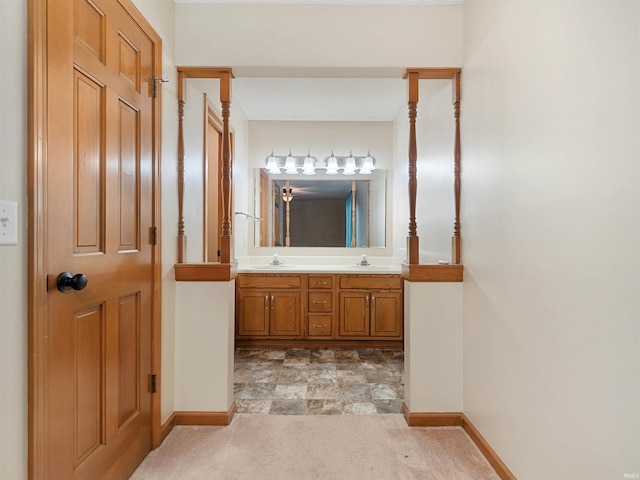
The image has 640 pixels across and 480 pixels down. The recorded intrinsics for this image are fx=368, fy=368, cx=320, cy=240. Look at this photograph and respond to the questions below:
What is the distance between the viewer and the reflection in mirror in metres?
4.29

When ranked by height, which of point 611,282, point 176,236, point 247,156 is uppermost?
point 247,156

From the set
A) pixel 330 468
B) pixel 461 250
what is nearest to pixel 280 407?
pixel 330 468

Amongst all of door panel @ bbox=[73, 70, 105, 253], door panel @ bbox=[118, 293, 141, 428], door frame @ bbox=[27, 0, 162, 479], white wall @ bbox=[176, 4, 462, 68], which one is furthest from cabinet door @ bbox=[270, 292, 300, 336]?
door frame @ bbox=[27, 0, 162, 479]

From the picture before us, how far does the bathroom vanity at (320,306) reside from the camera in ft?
12.3

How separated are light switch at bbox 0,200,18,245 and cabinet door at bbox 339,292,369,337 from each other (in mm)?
2968

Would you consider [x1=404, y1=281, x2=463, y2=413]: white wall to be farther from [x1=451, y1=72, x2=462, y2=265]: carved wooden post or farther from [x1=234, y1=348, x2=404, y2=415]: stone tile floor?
[x1=234, y1=348, x2=404, y2=415]: stone tile floor

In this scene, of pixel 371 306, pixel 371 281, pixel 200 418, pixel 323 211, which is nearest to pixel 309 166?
pixel 323 211

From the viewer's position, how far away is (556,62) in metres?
1.34

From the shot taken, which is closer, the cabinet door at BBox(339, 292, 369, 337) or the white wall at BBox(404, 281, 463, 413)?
the white wall at BBox(404, 281, 463, 413)

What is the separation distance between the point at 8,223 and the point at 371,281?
308cm

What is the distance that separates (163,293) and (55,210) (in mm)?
947

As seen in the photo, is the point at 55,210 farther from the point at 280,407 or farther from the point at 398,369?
the point at 398,369

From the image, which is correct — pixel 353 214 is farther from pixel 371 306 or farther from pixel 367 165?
pixel 371 306

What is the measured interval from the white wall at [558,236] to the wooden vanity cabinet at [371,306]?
1687mm
